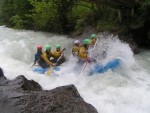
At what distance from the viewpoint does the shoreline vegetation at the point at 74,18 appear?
57.9 feet

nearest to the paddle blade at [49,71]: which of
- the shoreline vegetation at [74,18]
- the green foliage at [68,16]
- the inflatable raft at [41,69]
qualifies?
the inflatable raft at [41,69]

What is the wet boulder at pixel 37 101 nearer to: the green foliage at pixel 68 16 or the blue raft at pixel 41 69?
the blue raft at pixel 41 69

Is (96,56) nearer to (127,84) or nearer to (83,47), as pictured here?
(83,47)

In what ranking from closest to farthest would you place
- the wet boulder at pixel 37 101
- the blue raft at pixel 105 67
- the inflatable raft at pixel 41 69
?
the wet boulder at pixel 37 101, the blue raft at pixel 105 67, the inflatable raft at pixel 41 69

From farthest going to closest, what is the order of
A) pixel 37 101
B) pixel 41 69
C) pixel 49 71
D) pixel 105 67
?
pixel 41 69, pixel 49 71, pixel 105 67, pixel 37 101

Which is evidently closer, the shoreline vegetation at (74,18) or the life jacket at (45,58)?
the life jacket at (45,58)

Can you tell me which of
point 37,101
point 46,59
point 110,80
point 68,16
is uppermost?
point 37,101

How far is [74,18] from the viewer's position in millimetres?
23109

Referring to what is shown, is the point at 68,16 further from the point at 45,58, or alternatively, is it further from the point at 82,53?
the point at 82,53

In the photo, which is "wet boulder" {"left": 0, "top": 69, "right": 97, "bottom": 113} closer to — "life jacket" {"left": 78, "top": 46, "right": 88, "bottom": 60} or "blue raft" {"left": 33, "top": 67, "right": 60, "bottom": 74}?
"blue raft" {"left": 33, "top": 67, "right": 60, "bottom": 74}

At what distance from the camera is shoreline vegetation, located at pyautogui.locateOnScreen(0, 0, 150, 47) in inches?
695

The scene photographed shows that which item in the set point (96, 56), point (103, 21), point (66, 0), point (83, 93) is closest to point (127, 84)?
point (83, 93)

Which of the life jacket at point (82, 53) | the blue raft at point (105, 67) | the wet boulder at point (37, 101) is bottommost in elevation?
the blue raft at point (105, 67)

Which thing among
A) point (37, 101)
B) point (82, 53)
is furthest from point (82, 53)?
point (37, 101)
